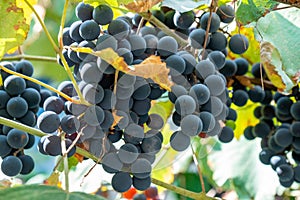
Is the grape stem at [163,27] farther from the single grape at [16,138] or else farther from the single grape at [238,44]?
the single grape at [16,138]

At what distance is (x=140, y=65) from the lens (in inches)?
30.0

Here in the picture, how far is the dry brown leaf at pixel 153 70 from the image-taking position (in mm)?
768

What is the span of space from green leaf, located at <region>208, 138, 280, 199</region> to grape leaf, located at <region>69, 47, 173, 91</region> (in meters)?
0.74

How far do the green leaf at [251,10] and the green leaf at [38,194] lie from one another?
39cm

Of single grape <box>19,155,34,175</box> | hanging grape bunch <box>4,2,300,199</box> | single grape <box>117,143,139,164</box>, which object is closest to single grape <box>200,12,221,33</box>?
hanging grape bunch <box>4,2,300,199</box>

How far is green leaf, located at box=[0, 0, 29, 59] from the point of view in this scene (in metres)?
0.87

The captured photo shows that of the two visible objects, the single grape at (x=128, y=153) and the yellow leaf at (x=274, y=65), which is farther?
the yellow leaf at (x=274, y=65)

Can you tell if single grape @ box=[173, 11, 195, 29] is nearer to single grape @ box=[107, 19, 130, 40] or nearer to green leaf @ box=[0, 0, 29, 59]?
single grape @ box=[107, 19, 130, 40]

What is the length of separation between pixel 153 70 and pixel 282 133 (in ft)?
1.47

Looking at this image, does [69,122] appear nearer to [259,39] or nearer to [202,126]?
[202,126]

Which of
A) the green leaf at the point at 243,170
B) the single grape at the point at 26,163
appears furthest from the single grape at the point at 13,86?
the green leaf at the point at 243,170

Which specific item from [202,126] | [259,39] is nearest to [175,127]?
[202,126]

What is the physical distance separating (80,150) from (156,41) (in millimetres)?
200

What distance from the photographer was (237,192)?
1.53m
